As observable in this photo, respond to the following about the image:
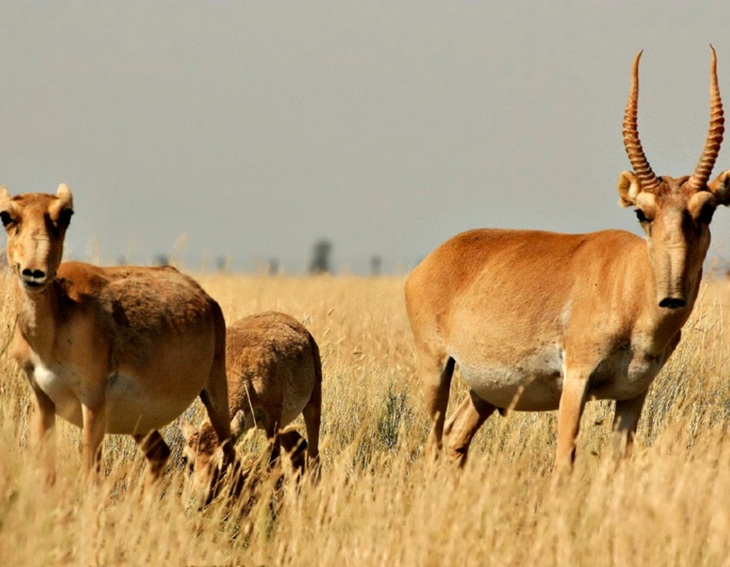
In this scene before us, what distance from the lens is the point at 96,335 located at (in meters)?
6.88

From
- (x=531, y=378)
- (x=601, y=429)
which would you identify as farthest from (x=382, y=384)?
(x=531, y=378)

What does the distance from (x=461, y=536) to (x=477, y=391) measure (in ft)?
10.5

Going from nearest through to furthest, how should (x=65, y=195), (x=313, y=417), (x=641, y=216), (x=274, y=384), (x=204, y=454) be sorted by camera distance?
(x=65, y=195) → (x=641, y=216) → (x=204, y=454) → (x=274, y=384) → (x=313, y=417)

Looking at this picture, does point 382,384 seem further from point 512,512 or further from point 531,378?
point 512,512

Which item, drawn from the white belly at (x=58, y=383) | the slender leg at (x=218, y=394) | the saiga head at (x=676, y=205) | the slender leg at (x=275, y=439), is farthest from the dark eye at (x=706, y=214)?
the white belly at (x=58, y=383)

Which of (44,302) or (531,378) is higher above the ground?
(44,302)

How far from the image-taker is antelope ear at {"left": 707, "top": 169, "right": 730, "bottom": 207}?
24.0 ft

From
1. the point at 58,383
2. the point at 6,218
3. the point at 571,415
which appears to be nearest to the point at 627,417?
the point at 571,415

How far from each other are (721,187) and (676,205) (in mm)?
455

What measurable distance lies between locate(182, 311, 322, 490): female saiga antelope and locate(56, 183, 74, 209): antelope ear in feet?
8.50

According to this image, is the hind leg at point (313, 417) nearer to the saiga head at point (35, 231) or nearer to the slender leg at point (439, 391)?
the slender leg at point (439, 391)

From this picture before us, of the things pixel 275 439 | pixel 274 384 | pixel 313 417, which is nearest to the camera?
pixel 275 439

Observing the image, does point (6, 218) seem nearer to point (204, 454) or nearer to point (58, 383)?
A: point (58, 383)

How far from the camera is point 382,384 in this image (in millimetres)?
10609
